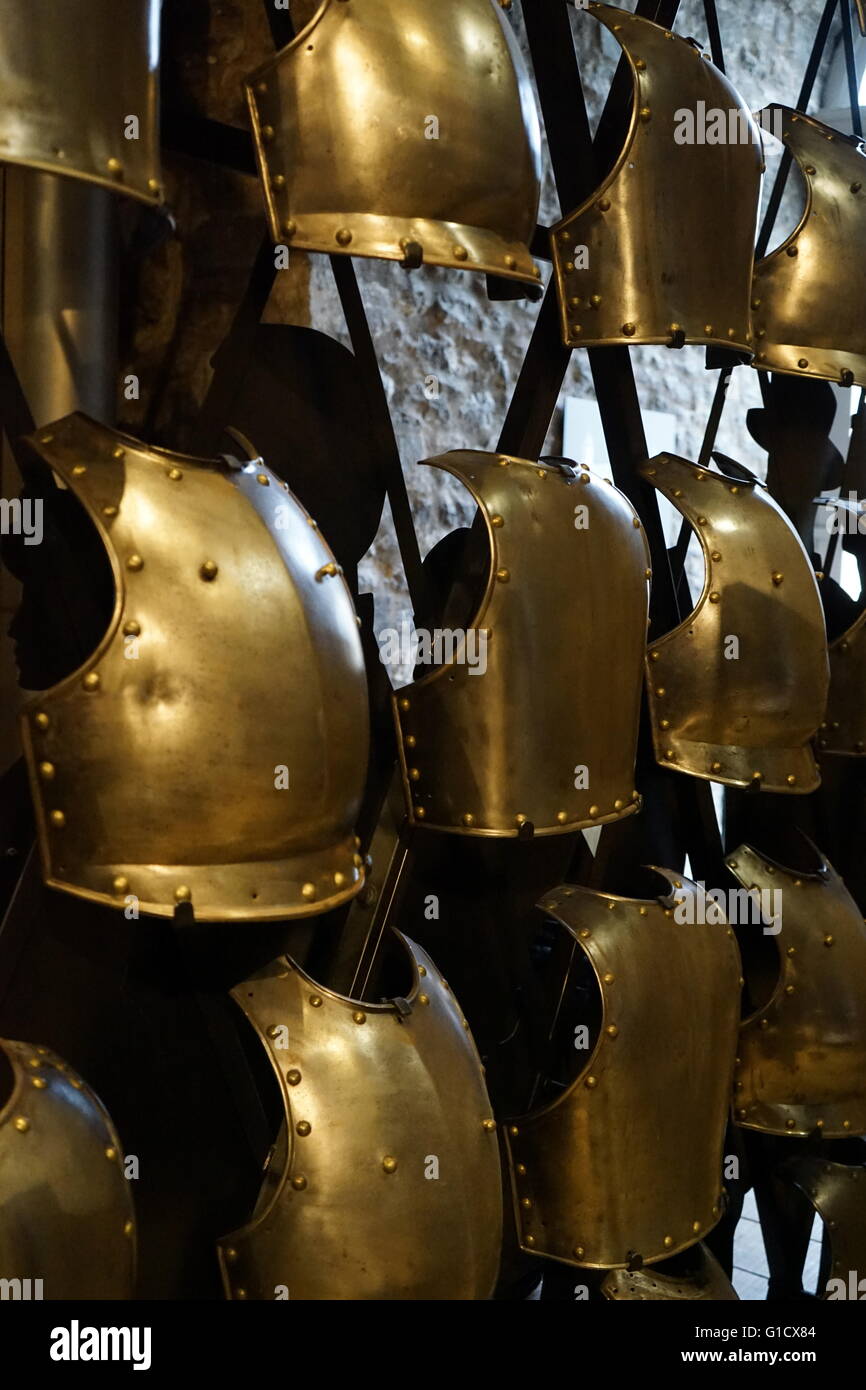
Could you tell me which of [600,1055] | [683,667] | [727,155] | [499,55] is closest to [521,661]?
[683,667]

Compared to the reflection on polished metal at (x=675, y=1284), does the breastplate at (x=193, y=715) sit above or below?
above

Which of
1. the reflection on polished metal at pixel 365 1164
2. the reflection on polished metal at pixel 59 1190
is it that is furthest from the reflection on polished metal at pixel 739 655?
the reflection on polished metal at pixel 59 1190

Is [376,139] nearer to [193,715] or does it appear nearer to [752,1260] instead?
[193,715]

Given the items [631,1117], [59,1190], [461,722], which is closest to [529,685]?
[461,722]

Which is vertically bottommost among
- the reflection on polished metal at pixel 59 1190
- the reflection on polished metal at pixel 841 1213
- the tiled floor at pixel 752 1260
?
the tiled floor at pixel 752 1260

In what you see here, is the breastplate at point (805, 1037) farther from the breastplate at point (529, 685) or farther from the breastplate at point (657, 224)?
the breastplate at point (657, 224)

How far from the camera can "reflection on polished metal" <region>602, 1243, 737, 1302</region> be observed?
1.94m

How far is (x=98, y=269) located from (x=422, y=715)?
75 cm

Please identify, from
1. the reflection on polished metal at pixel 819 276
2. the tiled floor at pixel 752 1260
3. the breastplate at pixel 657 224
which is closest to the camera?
the breastplate at pixel 657 224

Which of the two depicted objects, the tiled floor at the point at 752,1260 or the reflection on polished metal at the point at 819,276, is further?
the tiled floor at the point at 752,1260

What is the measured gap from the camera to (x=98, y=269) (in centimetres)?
183

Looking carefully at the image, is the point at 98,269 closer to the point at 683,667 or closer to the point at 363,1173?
the point at 683,667

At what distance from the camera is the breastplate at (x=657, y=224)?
1.79m

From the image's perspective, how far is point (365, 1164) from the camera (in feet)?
4.85
